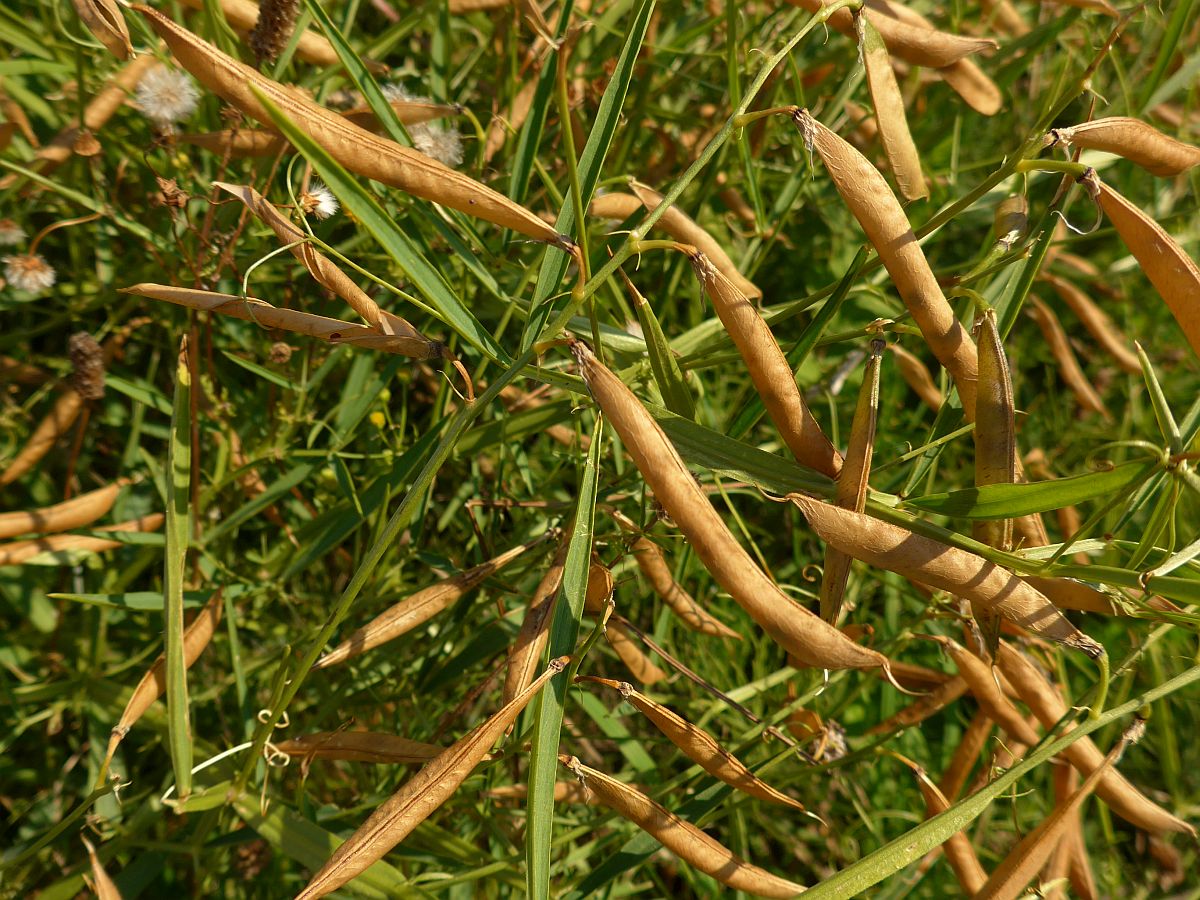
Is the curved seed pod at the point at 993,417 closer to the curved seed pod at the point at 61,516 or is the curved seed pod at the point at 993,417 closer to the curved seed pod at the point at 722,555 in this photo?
the curved seed pod at the point at 722,555

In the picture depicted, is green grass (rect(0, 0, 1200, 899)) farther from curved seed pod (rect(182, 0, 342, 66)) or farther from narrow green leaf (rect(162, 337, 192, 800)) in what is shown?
curved seed pod (rect(182, 0, 342, 66))

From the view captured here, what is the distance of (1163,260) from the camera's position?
0.86m

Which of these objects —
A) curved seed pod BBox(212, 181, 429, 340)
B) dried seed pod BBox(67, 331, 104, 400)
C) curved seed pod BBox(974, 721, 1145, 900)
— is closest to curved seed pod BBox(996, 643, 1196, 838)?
curved seed pod BBox(974, 721, 1145, 900)

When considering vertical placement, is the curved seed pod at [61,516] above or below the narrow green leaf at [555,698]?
below

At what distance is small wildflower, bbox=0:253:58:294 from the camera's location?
1.34m

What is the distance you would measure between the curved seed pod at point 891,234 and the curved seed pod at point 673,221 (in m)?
0.24

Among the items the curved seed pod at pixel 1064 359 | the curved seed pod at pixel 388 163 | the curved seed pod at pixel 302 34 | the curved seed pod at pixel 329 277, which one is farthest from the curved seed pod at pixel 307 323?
the curved seed pod at pixel 1064 359

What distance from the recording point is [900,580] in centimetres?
173

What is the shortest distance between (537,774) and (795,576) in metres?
1.01

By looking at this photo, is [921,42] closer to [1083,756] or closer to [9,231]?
[1083,756]

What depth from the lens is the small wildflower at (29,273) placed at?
4.41 ft

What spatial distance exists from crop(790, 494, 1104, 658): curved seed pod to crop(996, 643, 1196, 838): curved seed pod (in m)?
0.32

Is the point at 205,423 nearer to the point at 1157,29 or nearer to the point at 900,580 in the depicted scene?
the point at 900,580

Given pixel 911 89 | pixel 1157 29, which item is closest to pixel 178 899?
pixel 911 89
